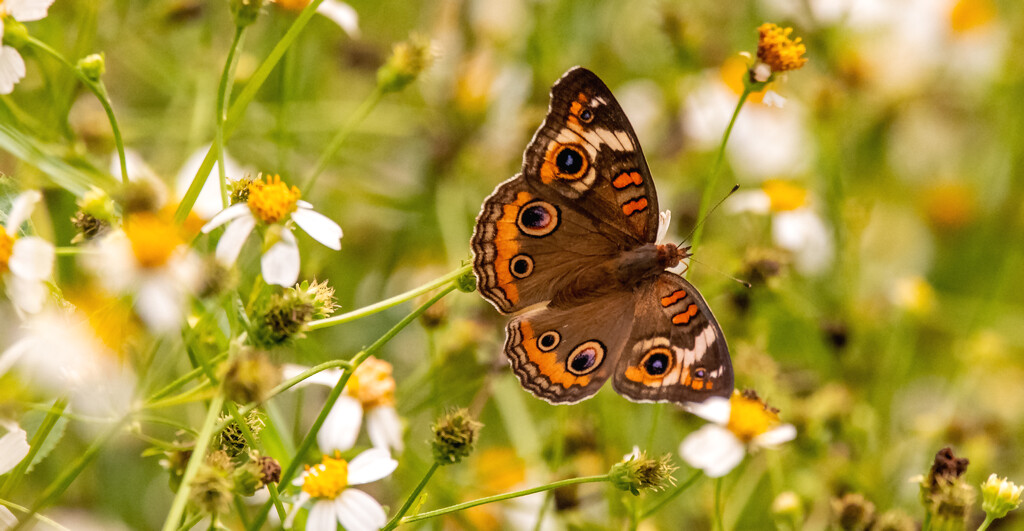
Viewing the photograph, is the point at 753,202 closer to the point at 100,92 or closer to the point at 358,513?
the point at 358,513

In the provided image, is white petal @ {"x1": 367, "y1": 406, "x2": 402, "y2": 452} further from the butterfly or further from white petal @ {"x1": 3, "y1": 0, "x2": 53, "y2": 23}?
white petal @ {"x1": 3, "y1": 0, "x2": 53, "y2": 23}

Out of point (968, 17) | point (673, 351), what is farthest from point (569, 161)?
point (968, 17)

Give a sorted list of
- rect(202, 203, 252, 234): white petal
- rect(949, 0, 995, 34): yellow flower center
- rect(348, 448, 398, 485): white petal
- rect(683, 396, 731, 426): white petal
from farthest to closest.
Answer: rect(949, 0, 995, 34): yellow flower center < rect(683, 396, 731, 426): white petal < rect(348, 448, 398, 485): white petal < rect(202, 203, 252, 234): white petal

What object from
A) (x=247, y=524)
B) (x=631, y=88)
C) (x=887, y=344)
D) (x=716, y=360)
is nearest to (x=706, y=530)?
(x=716, y=360)

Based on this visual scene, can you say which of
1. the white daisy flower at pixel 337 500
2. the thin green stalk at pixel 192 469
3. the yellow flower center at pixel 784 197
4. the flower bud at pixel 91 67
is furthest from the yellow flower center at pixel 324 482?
the yellow flower center at pixel 784 197

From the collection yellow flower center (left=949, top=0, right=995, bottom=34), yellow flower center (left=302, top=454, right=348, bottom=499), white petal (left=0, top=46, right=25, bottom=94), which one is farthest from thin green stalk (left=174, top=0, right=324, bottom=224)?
yellow flower center (left=949, top=0, right=995, bottom=34)

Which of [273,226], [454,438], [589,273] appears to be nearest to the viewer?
[273,226]

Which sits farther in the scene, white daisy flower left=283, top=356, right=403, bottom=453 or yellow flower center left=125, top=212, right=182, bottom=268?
white daisy flower left=283, top=356, right=403, bottom=453
